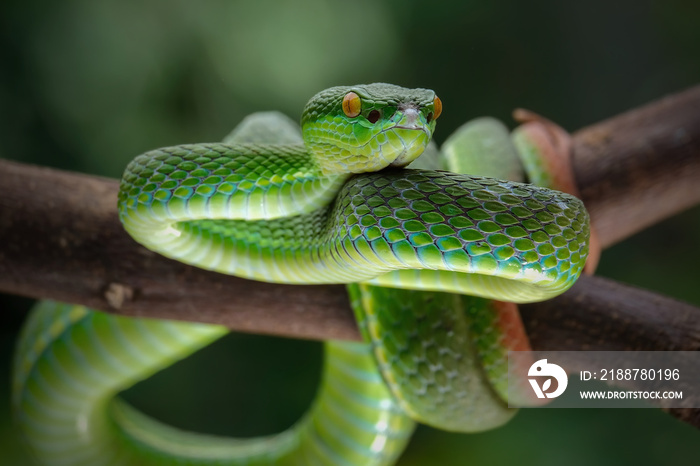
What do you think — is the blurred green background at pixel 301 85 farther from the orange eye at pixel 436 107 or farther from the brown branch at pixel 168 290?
the brown branch at pixel 168 290

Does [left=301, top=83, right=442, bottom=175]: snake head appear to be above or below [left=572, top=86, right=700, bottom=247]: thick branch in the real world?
above

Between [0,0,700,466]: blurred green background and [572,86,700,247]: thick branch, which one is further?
[572,86,700,247]: thick branch

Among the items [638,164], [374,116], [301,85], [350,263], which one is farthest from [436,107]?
[638,164]

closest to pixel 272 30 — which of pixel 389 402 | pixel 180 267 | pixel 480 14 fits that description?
pixel 480 14

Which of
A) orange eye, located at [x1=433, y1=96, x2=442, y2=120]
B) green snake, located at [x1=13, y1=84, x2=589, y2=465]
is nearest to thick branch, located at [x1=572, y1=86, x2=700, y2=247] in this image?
green snake, located at [x1=13, y1=84, x2=589, y2=465]

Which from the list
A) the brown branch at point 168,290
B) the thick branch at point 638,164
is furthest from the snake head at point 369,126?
the thick branch at point 638,164

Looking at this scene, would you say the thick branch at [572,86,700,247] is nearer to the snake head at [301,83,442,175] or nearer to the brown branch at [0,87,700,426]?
the brown branch at [0,87,700,426]

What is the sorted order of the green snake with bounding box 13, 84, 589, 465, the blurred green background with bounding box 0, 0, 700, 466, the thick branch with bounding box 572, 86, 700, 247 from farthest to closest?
the thick branch with bounding box 572, 86, 700, 247, the blurred green background with bounding box 0, 0, 700, 466, the green snake with bounding box 13, 84, 589, 465

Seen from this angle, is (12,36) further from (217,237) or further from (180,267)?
(217,237)
